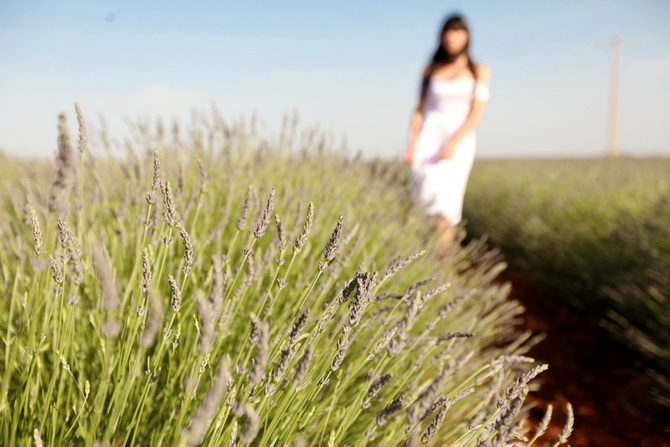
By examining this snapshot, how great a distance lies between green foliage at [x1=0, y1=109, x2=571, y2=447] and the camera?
83 centimetres

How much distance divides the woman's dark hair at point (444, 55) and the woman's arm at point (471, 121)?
0.10 metres

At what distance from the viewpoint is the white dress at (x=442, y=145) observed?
4203mm

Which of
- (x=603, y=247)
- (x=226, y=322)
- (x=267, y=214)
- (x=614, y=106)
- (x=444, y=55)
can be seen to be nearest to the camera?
(x=267, y=214)

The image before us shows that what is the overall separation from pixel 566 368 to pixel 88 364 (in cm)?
306

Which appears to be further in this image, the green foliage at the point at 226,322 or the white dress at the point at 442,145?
the white dress at the point at 442,145

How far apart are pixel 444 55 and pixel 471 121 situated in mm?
836

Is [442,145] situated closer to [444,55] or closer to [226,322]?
[444,55]

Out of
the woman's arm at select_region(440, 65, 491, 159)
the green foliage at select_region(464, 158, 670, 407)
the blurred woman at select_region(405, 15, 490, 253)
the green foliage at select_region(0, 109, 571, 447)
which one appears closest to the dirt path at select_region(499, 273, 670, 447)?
the green foliage at select_region(464, 158, 670, 407)

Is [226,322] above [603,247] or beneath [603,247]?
above

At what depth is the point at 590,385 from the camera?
10.5 feet

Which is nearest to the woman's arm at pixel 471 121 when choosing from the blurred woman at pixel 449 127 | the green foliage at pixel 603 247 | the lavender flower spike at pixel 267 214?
the blurred woman at pixel 449 127

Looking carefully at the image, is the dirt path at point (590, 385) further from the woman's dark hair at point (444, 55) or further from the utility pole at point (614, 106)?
the utility pole at point (614, 106)

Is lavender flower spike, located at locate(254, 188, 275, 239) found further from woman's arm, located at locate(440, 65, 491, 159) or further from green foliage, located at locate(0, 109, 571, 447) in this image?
woman's arm, located at locate(440, 65, 491, 159)

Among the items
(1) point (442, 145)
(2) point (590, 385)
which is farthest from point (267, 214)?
(1) point (442, 145)
